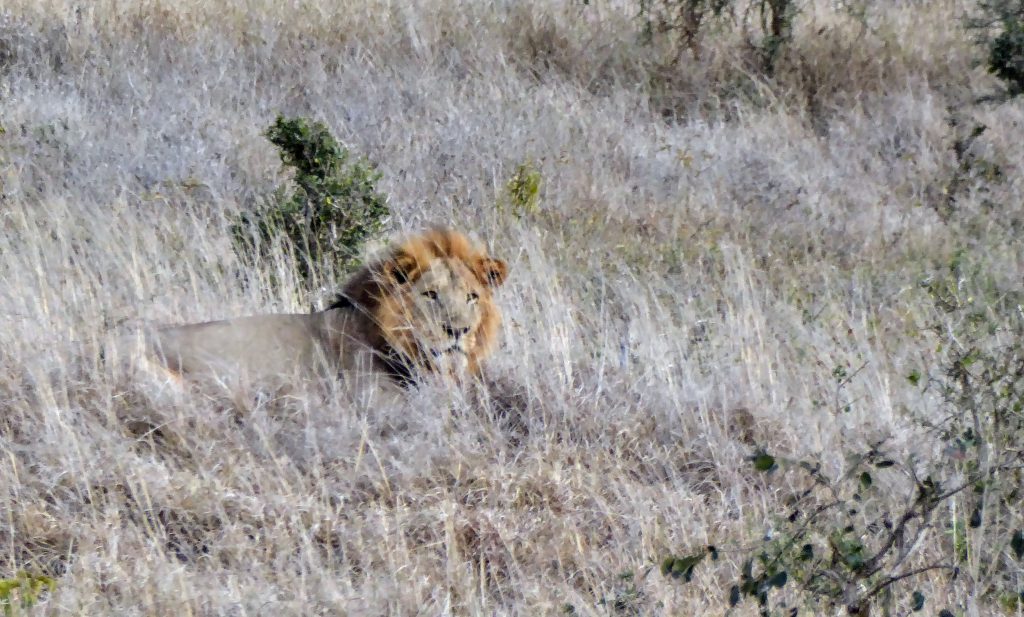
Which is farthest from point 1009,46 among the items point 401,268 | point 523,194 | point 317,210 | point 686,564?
point 686,564

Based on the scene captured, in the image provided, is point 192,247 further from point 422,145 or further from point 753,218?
point 753,218

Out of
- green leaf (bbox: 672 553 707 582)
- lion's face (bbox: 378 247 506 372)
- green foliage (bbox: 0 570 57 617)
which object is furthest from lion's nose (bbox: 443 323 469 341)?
green leaf (bbox: 672 553 707 582)

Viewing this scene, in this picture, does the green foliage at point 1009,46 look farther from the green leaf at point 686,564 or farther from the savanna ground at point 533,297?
the green leaf at point 686,564

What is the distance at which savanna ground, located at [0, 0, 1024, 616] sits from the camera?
4.02m

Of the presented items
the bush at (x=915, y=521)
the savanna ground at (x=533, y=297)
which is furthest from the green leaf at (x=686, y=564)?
the savanna ground at (x=533, y=297)

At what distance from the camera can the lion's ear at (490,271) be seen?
561 centimetres

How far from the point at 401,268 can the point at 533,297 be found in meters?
0.83

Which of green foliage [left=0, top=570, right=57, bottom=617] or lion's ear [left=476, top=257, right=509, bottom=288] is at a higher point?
lion's ear [left=476, top=257, right=509, bottom=288]

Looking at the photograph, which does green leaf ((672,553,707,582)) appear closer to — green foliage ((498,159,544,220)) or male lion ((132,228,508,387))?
male lion ((132,228,508,387))

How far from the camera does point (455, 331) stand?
5.43 meters

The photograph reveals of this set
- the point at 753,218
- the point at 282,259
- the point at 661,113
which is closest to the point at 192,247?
the point at 282,259

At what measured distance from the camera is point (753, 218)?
9.16m

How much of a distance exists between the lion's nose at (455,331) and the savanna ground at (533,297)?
201 millimetres

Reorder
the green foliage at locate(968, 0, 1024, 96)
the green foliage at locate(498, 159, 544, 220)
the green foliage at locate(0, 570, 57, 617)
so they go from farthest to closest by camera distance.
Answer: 1. the green foliage at locate(968, 0, 1024, 96)
2. the green foliage at locate(498, 159, 544, 220)
3. the green foliage at locate(0, 570, 57, 617)
